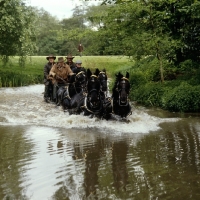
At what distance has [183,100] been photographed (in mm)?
13438

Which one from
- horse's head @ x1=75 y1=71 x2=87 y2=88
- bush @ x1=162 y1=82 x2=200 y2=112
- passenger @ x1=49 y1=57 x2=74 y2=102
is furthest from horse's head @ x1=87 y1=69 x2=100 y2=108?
passenger @ x1=49 y1=57 x2=74 y2=102

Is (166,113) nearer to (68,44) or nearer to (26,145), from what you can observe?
(26,145)

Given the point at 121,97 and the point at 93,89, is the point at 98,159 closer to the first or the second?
the point at 121,97

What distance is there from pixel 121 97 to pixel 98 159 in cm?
371

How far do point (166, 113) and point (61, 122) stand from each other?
4.57m

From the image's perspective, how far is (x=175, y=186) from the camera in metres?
4.96

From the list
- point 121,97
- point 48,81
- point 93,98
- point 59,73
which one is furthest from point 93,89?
point 48,81

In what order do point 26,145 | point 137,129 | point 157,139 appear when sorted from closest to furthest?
point 26,145 < point 157,139 < point 137,129

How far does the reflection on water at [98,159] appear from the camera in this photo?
4848mm

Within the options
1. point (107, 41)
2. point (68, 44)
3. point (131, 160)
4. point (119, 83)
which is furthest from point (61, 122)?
point (68, 44)

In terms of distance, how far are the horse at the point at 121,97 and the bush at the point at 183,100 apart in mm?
3619

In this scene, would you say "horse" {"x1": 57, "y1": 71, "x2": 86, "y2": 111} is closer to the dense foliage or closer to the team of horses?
the team of horses

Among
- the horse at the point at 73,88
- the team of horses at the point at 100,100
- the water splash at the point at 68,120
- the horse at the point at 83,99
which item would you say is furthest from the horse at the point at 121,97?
the horse at the point at 73,88

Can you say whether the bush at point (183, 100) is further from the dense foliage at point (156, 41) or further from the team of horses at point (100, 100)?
the team of horses at point (100, 100)
